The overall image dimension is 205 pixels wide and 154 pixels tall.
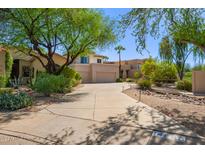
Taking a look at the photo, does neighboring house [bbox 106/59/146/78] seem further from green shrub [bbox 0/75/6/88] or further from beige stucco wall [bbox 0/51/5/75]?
green shrub [bbox 0/75/6/88]

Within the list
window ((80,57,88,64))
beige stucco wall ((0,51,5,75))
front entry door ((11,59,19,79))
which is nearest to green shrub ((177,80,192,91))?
beige stucco wall ((0,51,5,75))

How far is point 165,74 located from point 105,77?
14.5 metres

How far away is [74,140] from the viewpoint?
246 inches

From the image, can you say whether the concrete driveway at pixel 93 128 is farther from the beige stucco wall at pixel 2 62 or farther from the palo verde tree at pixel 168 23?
the beige stucco wall at pixel 2 62

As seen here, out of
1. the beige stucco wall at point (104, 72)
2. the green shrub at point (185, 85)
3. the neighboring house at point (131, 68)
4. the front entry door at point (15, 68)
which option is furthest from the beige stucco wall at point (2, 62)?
the neighboring house at point (131, 68)

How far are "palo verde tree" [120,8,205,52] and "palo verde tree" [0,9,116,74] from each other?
3.50 metres

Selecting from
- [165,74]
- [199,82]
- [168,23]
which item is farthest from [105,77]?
[168,23]

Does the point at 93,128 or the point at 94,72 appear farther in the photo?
the point at 94,72

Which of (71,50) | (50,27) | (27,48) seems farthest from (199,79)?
(27,48)

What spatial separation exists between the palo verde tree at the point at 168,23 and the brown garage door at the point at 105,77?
104ft

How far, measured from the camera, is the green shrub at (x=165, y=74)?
3219 centimetres

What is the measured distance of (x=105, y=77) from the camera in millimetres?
45031

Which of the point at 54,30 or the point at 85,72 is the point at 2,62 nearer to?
the point at 54,30

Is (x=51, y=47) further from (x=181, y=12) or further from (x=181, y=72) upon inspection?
(x=181, y=72)
